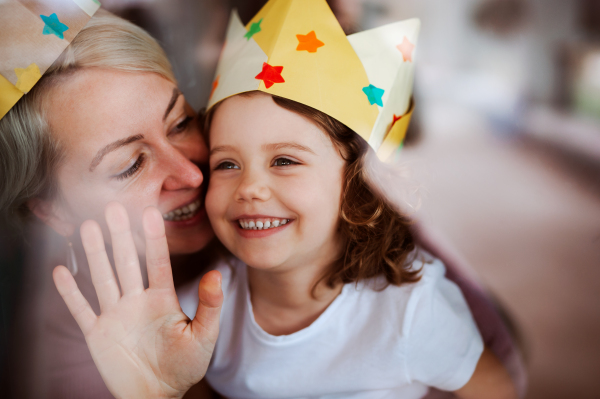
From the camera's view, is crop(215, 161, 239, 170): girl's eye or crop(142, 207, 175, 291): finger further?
crop(215, 161, 239, 170): girl's eye

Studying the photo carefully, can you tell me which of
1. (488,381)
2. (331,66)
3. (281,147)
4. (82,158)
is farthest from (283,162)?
(488,381)

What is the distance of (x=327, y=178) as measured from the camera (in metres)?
0.57

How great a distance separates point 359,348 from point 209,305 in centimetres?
27

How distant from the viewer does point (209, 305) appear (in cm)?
49

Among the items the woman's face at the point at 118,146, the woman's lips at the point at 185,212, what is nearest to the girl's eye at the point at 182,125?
the woman's face at the point at 118,146

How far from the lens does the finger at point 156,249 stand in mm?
482

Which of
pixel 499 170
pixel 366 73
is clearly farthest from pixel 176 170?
pixel 499 170

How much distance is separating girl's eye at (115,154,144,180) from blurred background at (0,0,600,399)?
0.50 feet

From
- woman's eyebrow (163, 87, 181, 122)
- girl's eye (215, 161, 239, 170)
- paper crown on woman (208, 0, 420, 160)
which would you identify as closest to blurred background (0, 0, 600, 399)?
paper crown on woman (208, 0, 420, 160)

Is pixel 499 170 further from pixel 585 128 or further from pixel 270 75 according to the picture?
pixel 270 75

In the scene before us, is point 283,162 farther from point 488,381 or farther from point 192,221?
point 488,381

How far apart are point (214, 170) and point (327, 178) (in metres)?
0.17

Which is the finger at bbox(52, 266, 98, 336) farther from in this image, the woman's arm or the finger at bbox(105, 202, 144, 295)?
the woman's arm

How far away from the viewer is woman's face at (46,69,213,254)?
0.50 metres
